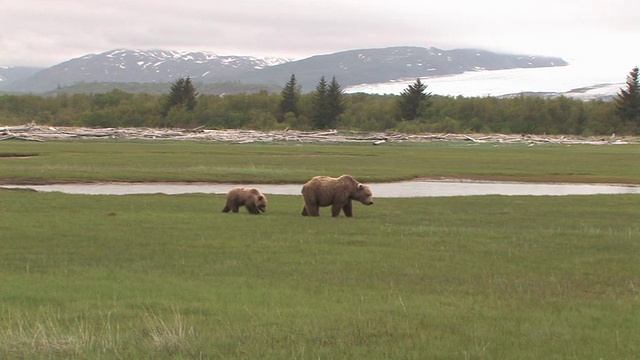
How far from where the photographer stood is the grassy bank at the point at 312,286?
9.91m

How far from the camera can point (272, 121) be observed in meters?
132

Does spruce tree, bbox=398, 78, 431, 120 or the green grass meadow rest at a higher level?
spruce tree, bbox=398, 78, 431, 120

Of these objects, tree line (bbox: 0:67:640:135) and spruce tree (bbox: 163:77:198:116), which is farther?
spruce tree (bbox: 163:77:198:116)

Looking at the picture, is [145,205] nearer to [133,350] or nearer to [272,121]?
[133,350]

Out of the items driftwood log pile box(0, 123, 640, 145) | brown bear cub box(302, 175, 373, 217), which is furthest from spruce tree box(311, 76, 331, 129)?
brown bear cub box(302, 175, 373, 217)

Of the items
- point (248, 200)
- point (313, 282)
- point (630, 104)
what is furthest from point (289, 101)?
point (313, 282)

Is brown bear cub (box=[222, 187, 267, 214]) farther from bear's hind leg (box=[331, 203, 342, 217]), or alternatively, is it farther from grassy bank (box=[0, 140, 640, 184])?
grassy bank (box=[0, 140, 640, 184])

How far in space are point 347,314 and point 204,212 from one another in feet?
52.6

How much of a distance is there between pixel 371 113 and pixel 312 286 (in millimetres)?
123085

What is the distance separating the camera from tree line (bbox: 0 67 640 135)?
123438 mm

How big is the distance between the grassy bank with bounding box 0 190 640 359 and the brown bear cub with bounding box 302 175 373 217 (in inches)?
27.3

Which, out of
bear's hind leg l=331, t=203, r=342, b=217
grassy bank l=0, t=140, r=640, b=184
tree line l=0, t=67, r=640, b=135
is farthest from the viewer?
tree line l=0, t=67, r=640, b=135

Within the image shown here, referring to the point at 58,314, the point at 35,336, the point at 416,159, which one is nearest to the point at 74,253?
the point at 58,314

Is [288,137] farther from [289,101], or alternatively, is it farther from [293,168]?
[293,168]
